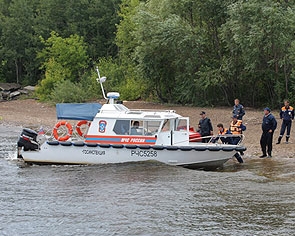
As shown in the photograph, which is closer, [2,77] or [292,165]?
[292,165]

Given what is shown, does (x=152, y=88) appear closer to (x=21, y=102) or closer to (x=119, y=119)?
(x=21, y=102)

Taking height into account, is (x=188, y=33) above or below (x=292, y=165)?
above

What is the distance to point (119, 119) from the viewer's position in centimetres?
1773

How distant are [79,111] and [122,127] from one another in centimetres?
171

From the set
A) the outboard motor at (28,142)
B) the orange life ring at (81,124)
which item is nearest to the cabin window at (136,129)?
the orange life ring at (81,124)

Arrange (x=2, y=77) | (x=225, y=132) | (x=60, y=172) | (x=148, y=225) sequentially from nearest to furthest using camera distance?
(x=148, y=225)
(x=60, y=172)
(x=225, y=132)
(x=2, y=77)

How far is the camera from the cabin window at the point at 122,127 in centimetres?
1775

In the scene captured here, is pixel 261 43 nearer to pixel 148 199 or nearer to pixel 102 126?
pixel 102 126

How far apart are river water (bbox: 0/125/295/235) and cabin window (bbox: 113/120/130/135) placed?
1.16m

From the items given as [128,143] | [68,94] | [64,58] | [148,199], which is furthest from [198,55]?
[148,199]

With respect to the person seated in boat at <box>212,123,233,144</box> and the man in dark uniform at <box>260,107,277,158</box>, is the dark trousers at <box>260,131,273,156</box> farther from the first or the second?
the person seated in boat at <box>212,123,233,144</box>

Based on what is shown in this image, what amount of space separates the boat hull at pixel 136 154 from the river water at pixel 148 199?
0.28 m

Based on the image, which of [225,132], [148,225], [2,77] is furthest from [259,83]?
[2,77]

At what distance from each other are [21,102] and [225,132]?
33450 millimetres
